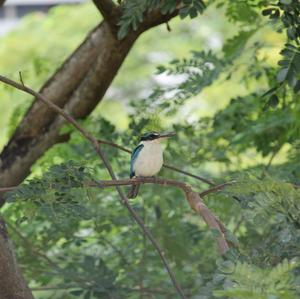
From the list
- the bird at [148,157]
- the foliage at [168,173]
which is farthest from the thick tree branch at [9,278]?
the bird at [148,157]

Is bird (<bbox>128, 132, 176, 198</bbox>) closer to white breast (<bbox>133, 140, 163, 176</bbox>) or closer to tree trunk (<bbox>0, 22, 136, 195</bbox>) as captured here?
white breast (<bbox>133, 140, 163, 176</bbox>)

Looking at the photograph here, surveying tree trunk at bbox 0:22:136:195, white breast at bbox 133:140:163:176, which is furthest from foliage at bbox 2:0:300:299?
white breast at bbox 133:140:163:176

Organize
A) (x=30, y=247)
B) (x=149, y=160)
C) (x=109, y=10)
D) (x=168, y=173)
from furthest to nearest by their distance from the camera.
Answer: (x=168, y=173) < (x=30, y=247) < (x=109, y=10) < (x=149, y=160)

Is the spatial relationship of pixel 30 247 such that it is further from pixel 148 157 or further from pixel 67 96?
pixel 148 157

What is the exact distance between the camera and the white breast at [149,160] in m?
4.30

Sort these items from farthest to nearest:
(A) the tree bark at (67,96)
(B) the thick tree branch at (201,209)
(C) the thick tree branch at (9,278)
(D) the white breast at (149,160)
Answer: (A) the tree bark at (67,96), (D) the white breast at (149,160), (C) the thick tree branch at (9,278), (B) the thick tree branch at (201,209)

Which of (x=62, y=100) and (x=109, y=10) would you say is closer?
(x=109, y=10)

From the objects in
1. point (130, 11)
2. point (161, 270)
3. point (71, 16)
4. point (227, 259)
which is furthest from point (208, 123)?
point (71, 16)

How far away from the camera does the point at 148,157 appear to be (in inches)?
169

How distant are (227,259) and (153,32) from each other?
11601 mm

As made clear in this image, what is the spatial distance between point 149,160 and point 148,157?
0.01 m

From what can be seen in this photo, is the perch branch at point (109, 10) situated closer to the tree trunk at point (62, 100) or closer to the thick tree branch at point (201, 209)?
the tree trunk at point (62, 100)

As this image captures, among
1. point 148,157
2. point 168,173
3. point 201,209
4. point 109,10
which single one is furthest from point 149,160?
point 168,173

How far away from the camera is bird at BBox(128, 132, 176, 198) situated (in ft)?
14.1
